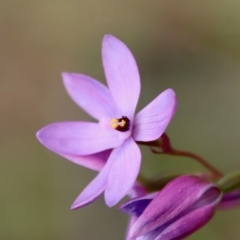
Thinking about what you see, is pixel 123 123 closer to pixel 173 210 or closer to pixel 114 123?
pixel 114 123

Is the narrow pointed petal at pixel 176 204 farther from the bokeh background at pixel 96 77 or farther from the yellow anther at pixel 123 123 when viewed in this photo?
the bokeh background at pixel 96 77

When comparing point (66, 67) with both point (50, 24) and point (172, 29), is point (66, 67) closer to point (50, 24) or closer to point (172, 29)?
point (50, 24)

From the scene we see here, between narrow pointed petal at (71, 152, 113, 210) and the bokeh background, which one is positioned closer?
narrow pointed petal at (71, 152, 113, 210)

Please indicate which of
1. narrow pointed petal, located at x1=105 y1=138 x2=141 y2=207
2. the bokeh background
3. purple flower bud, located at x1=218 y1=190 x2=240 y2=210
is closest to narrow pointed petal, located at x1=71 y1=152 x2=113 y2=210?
narrow pointed petal, located at x1=105 y1=138 x2=141 y2=207

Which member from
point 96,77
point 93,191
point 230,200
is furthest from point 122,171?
point 96,77

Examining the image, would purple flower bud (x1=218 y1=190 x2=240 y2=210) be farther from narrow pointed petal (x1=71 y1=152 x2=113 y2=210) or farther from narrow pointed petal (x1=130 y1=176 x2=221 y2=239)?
narrow pointed petal (x1=71 y1=152 x2=113 y2=210)

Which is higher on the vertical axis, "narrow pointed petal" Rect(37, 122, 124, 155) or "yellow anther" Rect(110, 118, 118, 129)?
"yellow anther" Rect(110, 118, 118, 129)
